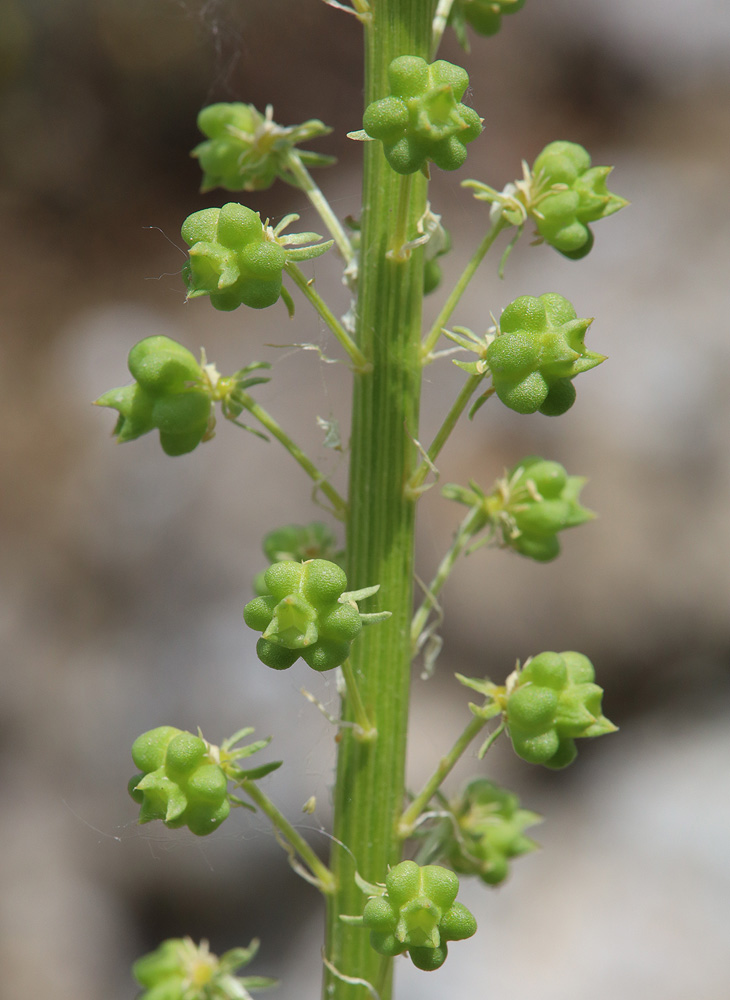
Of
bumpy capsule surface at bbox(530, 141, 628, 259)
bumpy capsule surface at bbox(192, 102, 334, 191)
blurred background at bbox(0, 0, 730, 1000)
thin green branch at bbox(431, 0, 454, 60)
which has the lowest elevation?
blurred background at bbox(0, 0, 730, 1000)

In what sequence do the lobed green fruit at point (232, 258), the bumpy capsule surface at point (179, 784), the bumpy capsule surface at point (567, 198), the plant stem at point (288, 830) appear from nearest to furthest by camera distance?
1. the lobed green fruit at point (232, 258)
2. the bumpy capsule surface at point (179, 784)
3. the plant stem at point (288, 830)
4. the bumpy capsule surface at point (567, 198)

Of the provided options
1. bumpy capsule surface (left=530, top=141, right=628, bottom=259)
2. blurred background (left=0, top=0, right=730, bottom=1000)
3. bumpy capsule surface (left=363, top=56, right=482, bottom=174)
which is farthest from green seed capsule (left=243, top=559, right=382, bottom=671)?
blurred background (left=0, top=0, right=730, bottom=1000)

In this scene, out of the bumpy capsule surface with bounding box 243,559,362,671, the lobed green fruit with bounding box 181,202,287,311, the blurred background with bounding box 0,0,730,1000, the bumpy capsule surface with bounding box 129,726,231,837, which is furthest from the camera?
the blurred background with bounding box 0,0,730,1000

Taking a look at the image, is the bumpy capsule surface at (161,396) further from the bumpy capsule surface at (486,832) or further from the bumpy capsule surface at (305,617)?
the bumpy capsule surface at (486,832)

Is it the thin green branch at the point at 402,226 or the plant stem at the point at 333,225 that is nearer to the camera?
the thin green branch at the point at 402,226

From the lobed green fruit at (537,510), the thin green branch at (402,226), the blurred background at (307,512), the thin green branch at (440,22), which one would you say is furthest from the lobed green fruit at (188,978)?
the blurred background at (307,512)

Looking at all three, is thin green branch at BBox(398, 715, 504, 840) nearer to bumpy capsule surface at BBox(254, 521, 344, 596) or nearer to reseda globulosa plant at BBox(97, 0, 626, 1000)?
reseda globulosa plant at BBox(97, 0, 626, 1000)
